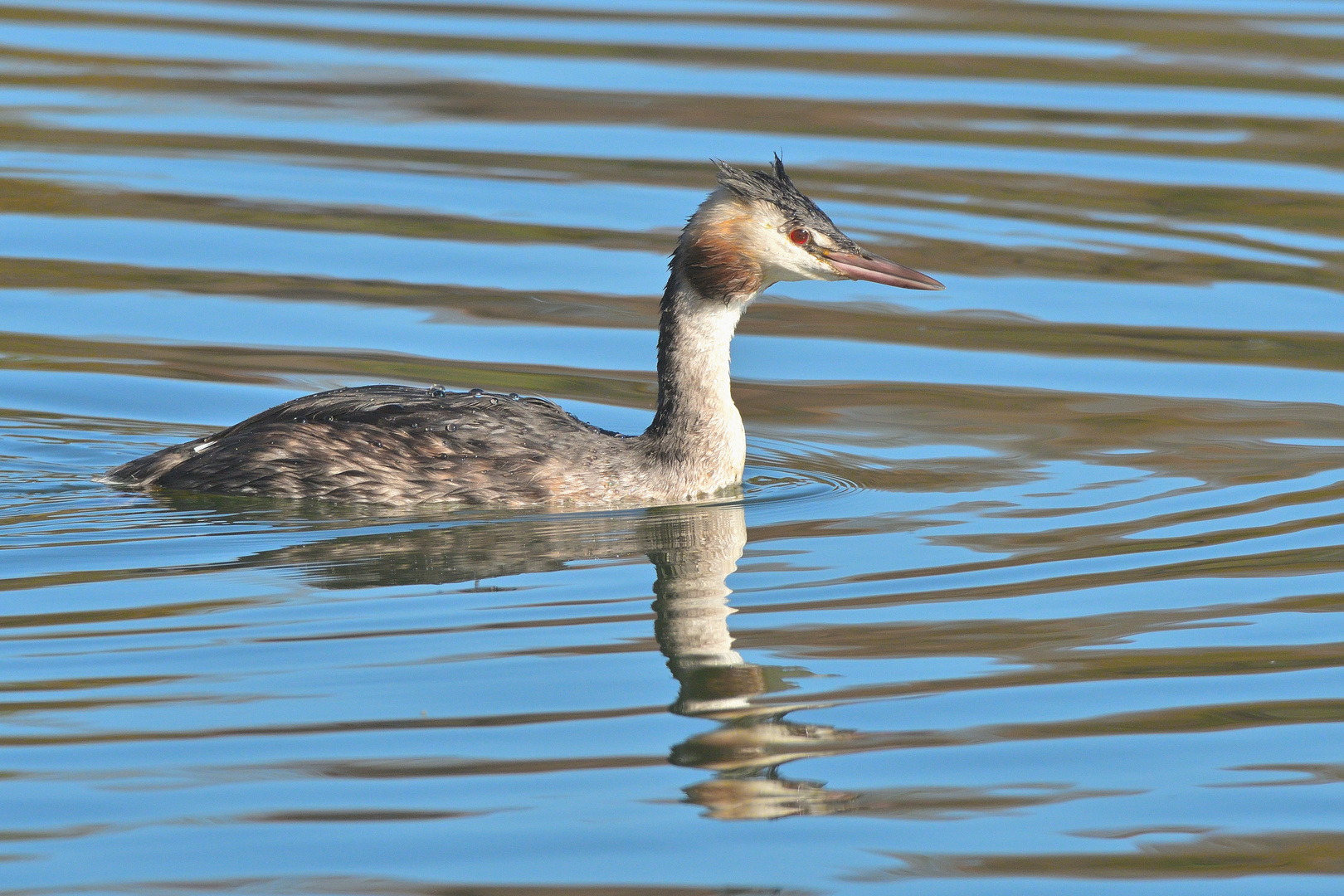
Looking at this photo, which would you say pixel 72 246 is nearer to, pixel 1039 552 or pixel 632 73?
pixel 632 73

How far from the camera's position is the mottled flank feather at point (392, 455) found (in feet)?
29.9

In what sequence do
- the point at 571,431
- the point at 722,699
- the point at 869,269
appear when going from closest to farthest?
the point at 722,699, the point at 571,431, the point at 869,269

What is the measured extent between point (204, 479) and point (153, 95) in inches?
318

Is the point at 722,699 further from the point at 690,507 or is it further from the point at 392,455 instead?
the point at 392,455

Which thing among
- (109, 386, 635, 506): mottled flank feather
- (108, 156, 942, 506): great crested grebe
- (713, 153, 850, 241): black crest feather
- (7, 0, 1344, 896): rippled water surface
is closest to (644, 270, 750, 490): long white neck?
(108, 156, 942, 506): great crested grebe

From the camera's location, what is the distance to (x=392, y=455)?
917cm

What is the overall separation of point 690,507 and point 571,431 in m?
0.64

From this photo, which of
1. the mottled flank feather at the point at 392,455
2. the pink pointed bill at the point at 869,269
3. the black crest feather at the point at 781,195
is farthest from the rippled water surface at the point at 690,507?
the black crest feather at the point at 781,195

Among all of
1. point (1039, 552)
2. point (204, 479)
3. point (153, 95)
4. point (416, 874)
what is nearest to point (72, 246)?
point (153, 95)

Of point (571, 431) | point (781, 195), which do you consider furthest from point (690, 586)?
point (781, 195)

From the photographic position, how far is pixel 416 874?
18.0ft

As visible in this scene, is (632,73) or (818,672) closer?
(818,672)

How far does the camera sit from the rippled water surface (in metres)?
5.90

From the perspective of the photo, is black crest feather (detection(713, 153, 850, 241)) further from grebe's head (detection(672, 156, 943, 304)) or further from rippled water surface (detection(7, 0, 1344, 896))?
rippled water surface (detection(7, 0, 1344, 896))
